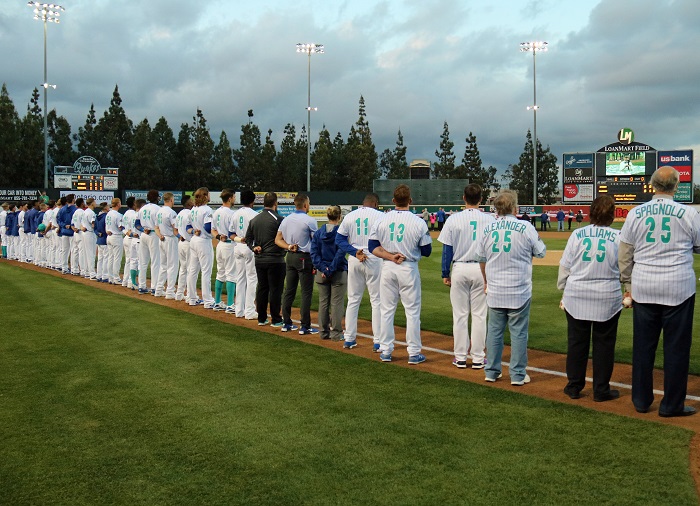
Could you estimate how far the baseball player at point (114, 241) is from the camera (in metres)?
16.0

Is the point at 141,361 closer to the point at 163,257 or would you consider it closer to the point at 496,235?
the point at 496,235

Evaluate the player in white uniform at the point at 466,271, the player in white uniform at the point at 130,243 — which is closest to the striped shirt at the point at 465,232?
the player in white uniform at the point at 466,271

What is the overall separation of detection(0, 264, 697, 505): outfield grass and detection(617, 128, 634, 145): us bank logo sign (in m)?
41.8

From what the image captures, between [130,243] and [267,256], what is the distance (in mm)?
6030

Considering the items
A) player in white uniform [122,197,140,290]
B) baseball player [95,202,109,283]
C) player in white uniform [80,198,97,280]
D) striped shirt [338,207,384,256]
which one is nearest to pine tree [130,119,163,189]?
player in white uniform [80,198,97,280]

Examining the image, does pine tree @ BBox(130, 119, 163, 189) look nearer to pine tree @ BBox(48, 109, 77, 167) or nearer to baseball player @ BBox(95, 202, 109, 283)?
pine tree @ BBox(48, 109, 77, 167)

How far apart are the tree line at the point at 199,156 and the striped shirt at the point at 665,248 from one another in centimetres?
6640

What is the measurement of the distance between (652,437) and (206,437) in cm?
347

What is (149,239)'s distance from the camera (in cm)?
1429

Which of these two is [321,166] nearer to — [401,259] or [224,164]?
[224,164]

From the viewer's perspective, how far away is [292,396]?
20.7ft

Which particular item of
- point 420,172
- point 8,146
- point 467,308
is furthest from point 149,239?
point 8,146

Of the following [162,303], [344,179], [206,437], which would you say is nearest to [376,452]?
[206,437]

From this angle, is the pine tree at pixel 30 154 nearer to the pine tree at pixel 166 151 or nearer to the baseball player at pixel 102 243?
the pine tree at pixel 166 151
